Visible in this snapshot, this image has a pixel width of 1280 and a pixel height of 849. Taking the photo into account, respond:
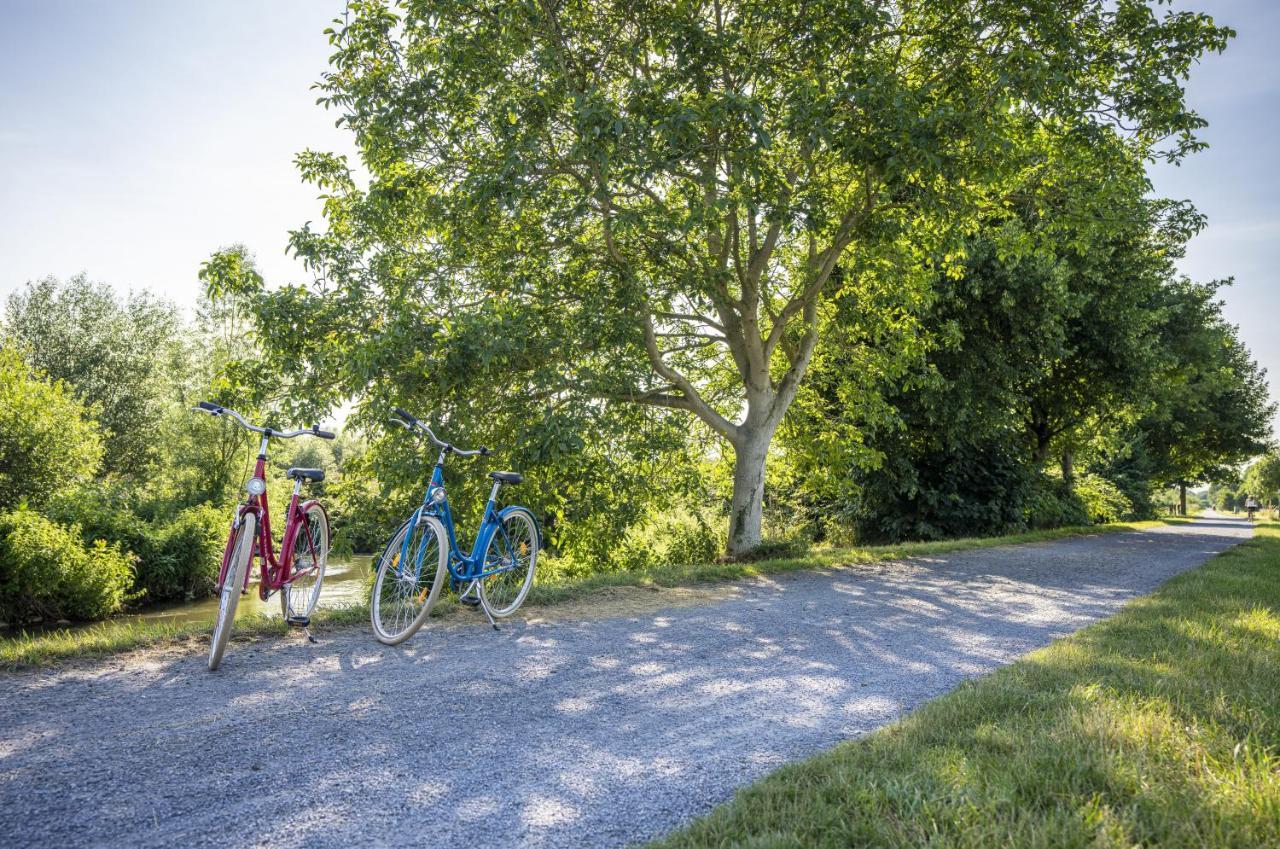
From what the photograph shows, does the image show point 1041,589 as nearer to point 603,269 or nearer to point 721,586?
point 721,586

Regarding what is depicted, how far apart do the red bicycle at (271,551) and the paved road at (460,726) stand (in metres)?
0.40

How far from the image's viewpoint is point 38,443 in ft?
66.4

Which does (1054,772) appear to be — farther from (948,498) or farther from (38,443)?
(38,443)

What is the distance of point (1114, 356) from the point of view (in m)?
19.1

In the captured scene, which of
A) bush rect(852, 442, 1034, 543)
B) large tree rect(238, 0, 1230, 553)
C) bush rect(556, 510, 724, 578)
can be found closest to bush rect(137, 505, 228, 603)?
bush rect(556, 510, 724, 578)

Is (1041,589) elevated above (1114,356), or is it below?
below

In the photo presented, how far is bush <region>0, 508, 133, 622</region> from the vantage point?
1417cm

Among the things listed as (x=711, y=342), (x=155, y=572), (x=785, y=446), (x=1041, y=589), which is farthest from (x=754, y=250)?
(x=155, y=572)

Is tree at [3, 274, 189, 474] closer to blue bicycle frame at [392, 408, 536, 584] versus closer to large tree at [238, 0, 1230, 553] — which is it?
large tree at [238, 0, 1230, 553]

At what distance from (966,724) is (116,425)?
135 ft

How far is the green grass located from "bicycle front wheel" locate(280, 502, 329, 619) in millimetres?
4116


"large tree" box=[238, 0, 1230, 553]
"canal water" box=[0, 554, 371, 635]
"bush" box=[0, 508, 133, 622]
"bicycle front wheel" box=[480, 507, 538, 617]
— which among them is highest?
"large tree" box=[238, 0, 1230, 553]

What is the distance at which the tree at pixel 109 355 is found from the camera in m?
35.0

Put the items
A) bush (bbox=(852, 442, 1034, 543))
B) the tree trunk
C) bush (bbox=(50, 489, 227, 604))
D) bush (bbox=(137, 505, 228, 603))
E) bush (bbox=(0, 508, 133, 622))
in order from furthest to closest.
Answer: bush (bbox=(852, 442, 1034, 543)) < bush (bbox=(137, 505, 228, 603)) < bush (bbox=(50, 489, 227, 604)) < bush (bbox=(0, 508, 133, 622)) < the tree trunk
